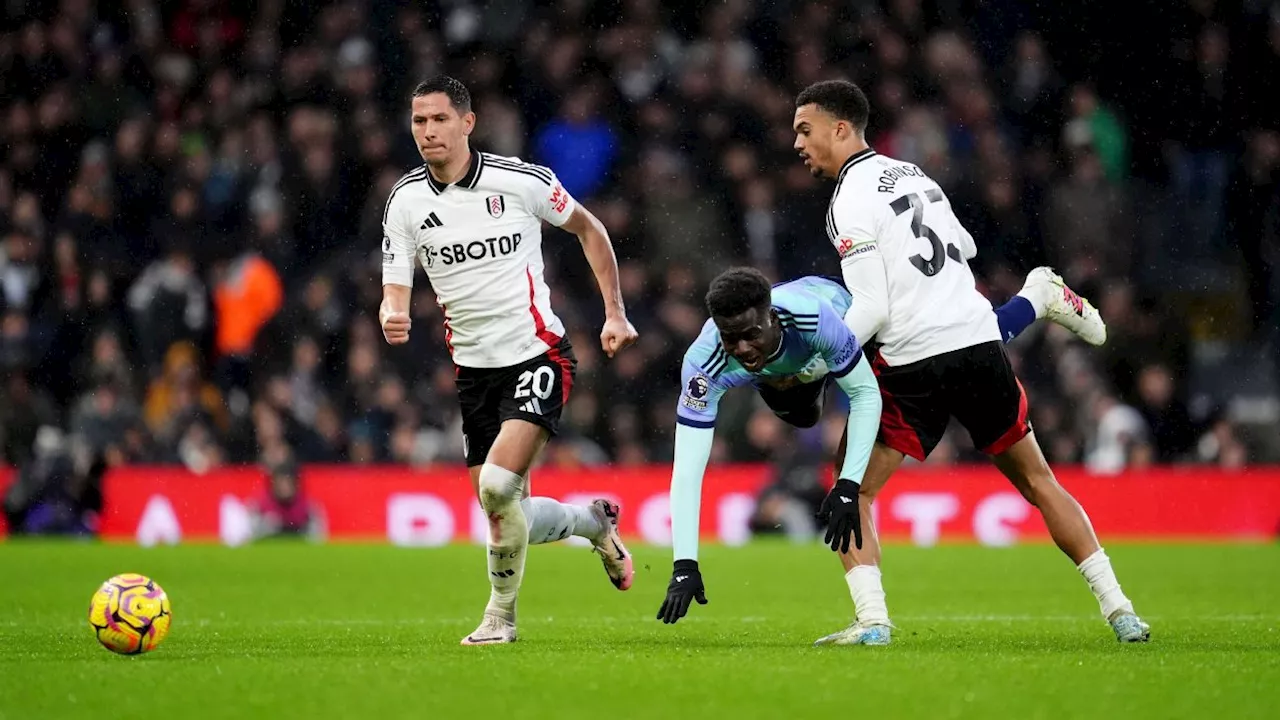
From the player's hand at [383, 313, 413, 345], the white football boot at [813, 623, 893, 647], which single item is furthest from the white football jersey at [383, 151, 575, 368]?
the white football boot at [813, 623, 893, 647]

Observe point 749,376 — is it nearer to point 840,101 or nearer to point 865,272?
point 865,272

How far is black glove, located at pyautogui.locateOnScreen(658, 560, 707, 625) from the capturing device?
712 centimetres

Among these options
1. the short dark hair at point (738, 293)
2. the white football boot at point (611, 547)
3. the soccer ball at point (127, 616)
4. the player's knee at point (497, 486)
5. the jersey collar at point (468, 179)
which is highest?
the jersey collar at point (468, 179)

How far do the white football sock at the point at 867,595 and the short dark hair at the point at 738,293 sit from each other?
4.54ft

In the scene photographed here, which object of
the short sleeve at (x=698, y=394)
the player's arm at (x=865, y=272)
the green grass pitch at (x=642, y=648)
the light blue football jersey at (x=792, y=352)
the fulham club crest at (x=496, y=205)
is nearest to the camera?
the green grass pitch at (x=642, y=648)

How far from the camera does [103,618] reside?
7.14 meters

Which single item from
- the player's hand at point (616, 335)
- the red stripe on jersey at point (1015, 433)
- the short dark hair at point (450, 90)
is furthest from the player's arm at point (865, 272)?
the short dark hair at point (450, 90)

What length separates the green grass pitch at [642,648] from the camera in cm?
567

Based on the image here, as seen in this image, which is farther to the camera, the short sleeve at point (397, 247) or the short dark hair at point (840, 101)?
the short sleeve at point (397, 247)

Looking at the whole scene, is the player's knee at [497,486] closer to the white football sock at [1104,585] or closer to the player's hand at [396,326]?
the player's hand at [396,326]

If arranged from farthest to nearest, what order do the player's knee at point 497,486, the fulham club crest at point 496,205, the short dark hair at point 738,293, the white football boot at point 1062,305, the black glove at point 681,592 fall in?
the white football boot at point 1062,305, the fulham club crest at point 496,205, the player's knee at point 497,486, the black glove at point 681,592, the short dark hair at point 738,293

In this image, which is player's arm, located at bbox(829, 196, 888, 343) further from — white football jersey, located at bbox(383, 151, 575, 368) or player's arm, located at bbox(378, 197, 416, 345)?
player's arm, located at bbox(378, 197, 416, 345)

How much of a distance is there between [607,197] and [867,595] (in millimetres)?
11061

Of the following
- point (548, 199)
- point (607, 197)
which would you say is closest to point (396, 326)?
point (548, 199)
